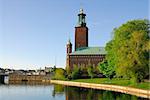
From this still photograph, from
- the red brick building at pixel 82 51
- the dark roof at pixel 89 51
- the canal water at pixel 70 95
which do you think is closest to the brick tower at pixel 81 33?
the red brick building at pixel 82 51

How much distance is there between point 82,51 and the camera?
479 feet

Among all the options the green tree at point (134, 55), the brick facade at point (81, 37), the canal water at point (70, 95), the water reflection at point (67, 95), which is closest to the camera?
the canal water at point (70, 95)

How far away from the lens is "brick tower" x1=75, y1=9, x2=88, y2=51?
146425 mm

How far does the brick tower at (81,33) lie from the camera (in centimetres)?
14643

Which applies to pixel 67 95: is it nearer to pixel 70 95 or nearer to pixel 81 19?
pixel 70 95

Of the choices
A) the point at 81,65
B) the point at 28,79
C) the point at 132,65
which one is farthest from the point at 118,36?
the point at 28,79

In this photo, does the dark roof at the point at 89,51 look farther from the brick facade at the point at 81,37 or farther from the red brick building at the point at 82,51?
the brick facade at the point at 81,37

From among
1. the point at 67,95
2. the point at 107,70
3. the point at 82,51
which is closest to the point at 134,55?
the point at 67,95

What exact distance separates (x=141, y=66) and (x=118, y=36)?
32.6 feet

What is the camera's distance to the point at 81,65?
473 ft

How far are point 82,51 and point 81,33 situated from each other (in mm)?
7564

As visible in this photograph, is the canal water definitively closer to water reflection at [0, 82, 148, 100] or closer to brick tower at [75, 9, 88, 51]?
water reflection at [0, 82, 148, 100]

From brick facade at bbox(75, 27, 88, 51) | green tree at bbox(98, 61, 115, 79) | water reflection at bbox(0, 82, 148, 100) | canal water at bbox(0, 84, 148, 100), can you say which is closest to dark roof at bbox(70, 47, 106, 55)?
brick facade at bbox(75, 27, 88, 51)

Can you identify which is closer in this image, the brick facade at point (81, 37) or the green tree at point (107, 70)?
the green tree at point (107, 70)
